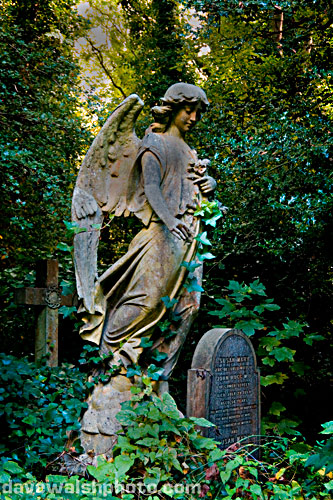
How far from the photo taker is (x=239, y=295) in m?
5.35

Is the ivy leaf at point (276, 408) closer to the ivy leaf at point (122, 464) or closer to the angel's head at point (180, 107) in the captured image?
the ivy leaf at point (122, 464)

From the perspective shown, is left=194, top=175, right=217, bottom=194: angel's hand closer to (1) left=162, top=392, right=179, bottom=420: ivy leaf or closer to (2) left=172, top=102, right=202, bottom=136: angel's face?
(2) left=172, top=102, right=202, bottom=136: angel's face

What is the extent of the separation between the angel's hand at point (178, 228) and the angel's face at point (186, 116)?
0.86m

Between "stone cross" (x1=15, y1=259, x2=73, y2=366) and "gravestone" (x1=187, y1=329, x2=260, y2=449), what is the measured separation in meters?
2.18

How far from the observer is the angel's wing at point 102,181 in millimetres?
4289

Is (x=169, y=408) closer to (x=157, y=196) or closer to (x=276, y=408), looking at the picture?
(x=157, y=196)

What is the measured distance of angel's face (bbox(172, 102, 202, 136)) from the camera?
4.51 metres

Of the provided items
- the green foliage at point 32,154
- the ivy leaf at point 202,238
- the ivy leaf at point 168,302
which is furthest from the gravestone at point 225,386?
the green foliage at point 32,154

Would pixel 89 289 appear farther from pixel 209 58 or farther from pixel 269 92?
pixel 209 58

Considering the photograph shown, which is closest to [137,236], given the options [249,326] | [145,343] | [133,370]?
[145,343]

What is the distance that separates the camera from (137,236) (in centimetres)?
437

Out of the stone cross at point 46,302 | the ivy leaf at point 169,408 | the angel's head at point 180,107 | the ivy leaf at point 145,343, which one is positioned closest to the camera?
the ivy leaf at point 169,408

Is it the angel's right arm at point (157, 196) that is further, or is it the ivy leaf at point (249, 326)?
the ivy leaf at point (249, 326)

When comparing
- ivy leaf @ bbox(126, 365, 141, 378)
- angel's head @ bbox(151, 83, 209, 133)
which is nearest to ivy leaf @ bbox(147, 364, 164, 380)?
ivy leaf @ bbox(126, 365, 141, 378)
